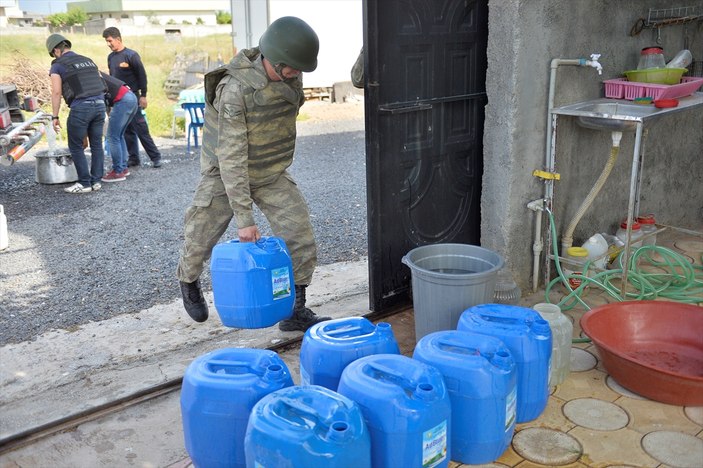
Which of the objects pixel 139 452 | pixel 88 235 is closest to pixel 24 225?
pixel 88 235

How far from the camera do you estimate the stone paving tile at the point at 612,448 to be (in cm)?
263

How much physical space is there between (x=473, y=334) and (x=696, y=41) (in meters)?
4.14

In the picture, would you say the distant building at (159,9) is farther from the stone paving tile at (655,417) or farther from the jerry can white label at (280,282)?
the stone paving tile at (655,417)

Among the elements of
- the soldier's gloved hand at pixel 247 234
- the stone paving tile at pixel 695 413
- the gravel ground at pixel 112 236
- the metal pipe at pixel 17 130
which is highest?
the metal pipe at pixel 17 130

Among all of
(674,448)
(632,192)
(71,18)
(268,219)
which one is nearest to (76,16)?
(71,18)

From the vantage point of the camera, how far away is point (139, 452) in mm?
2797

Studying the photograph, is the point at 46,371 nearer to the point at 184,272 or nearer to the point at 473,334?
the point at 184,272

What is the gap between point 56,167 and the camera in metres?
8.40

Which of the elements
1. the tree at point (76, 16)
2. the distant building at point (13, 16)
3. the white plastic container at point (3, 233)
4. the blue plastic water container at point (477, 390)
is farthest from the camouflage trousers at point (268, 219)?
the tree at point (76, 16)

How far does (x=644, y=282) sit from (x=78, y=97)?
645 cm

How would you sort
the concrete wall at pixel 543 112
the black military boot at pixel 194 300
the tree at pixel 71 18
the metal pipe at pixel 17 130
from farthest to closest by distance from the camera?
1. the tree at pixel 71 18
2. the metal pipe at pixel 17 130
3. the black military boot at pixel 194 300
4. the concrete wall at pixel 543 112

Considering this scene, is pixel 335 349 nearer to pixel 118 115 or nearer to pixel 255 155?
pixel 255 155

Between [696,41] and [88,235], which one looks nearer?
[696,41]

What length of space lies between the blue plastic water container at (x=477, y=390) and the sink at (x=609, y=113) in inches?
71.1
